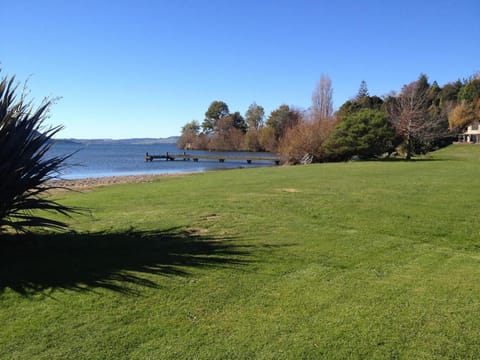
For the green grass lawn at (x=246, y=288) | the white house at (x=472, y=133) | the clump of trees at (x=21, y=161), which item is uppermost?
the white house at (x=472, y=133)

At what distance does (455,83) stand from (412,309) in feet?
326

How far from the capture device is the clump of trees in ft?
17.7

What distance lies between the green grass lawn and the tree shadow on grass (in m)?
0.03

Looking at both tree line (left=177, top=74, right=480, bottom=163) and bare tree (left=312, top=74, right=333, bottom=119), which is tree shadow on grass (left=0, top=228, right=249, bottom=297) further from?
bare tree (left=312, top=74, right=333, bottom=119)

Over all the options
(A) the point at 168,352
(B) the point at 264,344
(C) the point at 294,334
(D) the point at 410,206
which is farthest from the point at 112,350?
(D) the point at 410,206

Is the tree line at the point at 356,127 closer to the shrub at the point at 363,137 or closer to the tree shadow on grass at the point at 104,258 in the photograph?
the shrub at the point at 363,137

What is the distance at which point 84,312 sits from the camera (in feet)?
12.1

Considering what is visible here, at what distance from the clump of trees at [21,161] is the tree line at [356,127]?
32682mm

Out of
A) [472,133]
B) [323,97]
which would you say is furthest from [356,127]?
[472,133]

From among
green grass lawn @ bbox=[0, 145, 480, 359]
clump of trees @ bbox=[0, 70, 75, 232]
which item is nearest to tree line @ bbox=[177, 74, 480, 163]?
green grass lawn @ bbox=[0, 145, 480, 359]

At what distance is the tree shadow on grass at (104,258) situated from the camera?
4.41 metres

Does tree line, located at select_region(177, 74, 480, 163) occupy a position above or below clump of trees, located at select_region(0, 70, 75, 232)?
above

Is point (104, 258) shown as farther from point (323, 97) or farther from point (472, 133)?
point (472, 133)

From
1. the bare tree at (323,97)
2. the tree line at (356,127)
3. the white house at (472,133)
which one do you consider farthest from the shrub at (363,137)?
the white house at (472,133)
